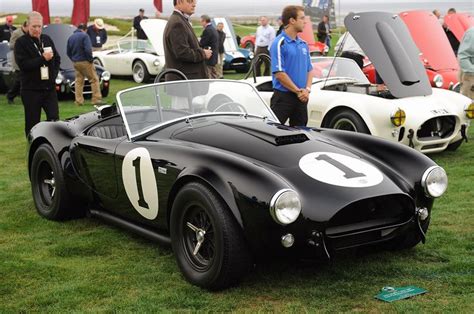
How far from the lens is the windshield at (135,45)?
19.3 meters

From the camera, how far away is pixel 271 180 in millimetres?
3785

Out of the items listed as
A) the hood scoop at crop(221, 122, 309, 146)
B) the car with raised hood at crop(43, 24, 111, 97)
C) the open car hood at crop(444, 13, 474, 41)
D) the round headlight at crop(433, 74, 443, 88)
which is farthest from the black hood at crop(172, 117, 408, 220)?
the open car hood at crop(444, 13, 474, 41)

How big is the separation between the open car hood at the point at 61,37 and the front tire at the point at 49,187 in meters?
9.58

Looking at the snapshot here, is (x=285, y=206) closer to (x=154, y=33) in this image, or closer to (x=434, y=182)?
(x=434, y=182)

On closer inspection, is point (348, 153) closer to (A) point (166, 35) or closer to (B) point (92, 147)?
(B) point (92, 147)

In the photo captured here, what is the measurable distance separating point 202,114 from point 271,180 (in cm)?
143

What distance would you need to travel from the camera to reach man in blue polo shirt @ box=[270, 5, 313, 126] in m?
6.67

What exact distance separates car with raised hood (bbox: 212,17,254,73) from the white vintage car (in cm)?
211

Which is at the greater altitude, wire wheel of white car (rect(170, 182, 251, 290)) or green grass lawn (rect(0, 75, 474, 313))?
wire wheel of white car (rect(170, 182, 251, 290))

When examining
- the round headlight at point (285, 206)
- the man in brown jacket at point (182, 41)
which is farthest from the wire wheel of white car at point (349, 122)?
the round headlight at point (285, 206)

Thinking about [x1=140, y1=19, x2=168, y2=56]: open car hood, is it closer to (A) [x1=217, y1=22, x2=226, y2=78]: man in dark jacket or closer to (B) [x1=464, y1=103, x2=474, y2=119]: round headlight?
(A) [x1=217, y1=22, x2=226, y2=78]: man in dark jacket

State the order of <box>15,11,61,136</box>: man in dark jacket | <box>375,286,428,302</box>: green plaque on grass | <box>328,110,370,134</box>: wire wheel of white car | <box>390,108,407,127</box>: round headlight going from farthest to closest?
<box>15,11,61,136</box>: man in dark jacket < <box>328,110,370,134</box>: wire wheel of white car < <box>390,108,407,127</box>: round headlight < <box>375,286,428,302</box>: green plaque on grass

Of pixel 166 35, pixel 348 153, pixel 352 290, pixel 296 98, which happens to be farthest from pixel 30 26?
pixel 352 290

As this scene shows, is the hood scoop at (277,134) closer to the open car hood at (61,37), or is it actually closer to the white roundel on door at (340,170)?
the white roundel on door at (340,170)
